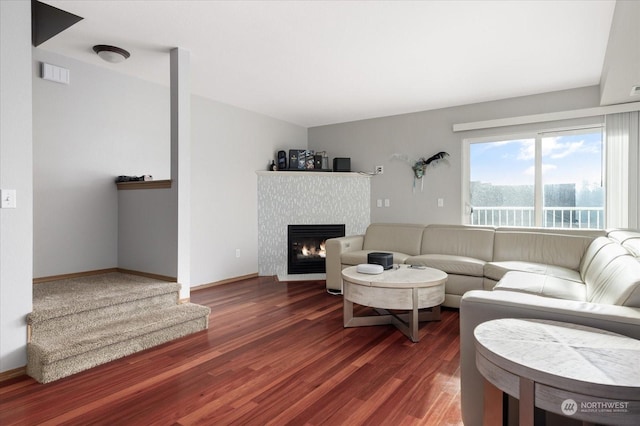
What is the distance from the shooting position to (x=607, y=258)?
8.23ft

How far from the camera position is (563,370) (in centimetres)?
103

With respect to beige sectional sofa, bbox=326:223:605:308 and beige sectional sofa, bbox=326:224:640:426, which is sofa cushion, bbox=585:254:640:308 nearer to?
beige sectional sofa, bbox=326:224:640:426

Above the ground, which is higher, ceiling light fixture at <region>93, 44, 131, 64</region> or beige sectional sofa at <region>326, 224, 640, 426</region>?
ceiling light fixture at <region>93, 44, 131, 64</region>

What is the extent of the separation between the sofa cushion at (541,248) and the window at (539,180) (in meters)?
0.68

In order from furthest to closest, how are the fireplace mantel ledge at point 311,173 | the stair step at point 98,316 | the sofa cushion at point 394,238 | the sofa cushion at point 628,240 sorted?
the fireplace mantel ledge at point 311,173 → the sofa cushion at point 394,238 → the stair step at point 98,316 → the sofa cushion at point 628,240

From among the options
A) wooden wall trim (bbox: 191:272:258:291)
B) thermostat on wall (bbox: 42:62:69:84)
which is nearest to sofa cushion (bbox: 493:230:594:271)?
wooden wall trim (bbox: 191:272:258:291)

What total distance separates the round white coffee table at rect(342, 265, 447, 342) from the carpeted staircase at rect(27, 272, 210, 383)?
Answer: 4.32 feet

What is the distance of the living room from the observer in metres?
2.31

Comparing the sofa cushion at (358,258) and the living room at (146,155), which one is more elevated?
the living room at (146,155)

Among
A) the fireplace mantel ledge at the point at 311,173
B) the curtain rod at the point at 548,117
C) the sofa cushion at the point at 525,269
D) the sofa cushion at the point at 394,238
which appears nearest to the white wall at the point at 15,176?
the fireplace mantel ledge at the point at 311,173

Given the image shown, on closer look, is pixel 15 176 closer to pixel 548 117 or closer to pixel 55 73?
pixel 55 73

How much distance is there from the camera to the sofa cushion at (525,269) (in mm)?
3271

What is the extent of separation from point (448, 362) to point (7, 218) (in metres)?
3.05

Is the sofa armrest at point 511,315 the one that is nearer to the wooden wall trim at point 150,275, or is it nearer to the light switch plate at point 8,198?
the wooden wall trim at point 150,275
